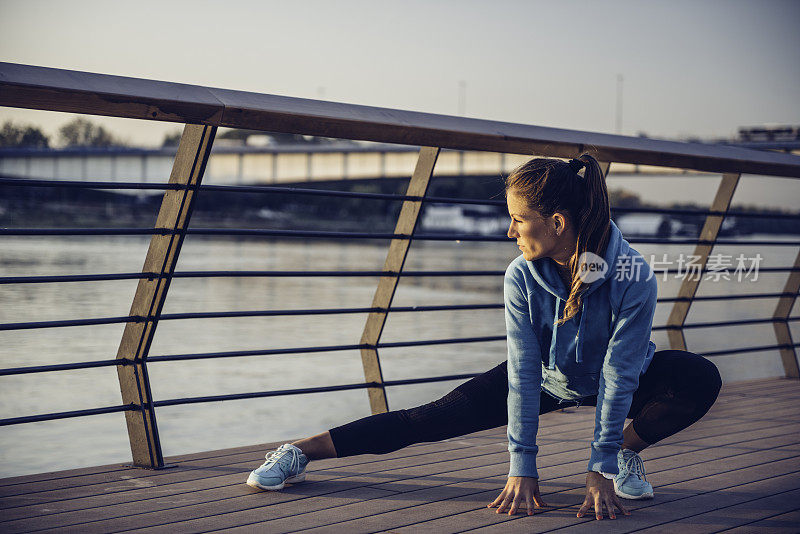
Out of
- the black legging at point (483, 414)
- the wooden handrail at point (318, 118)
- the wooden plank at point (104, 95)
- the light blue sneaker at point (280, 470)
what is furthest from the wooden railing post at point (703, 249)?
the wooden plank at point (104, 95)

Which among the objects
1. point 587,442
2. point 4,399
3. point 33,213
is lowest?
point 33,213

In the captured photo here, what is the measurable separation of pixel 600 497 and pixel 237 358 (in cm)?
1132

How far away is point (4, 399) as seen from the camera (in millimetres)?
9547

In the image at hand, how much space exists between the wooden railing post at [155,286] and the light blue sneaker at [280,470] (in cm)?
41

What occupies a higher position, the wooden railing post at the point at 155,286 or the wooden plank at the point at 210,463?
the wooden railing post at the point at 155,286

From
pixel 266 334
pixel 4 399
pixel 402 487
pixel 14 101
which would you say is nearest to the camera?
pixel 14 101

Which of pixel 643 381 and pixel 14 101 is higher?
pixel 14 101

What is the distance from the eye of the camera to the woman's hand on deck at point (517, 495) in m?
2.25

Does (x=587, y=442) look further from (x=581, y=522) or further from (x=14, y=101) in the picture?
(x=14, y=101)

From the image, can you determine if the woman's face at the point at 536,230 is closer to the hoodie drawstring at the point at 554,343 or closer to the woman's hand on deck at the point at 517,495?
the hoodie drawstring at the point at 554,343

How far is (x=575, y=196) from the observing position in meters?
2.21

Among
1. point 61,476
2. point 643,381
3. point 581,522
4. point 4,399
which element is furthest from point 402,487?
point 4,399

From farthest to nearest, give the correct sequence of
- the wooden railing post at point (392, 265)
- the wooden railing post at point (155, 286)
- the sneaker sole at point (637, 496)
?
the wooden railing post at point (392, 265) → the wooden railing post at point (155, 286) → the sneaker sole at point (637, 496)

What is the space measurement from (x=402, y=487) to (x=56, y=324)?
43.0 inches
